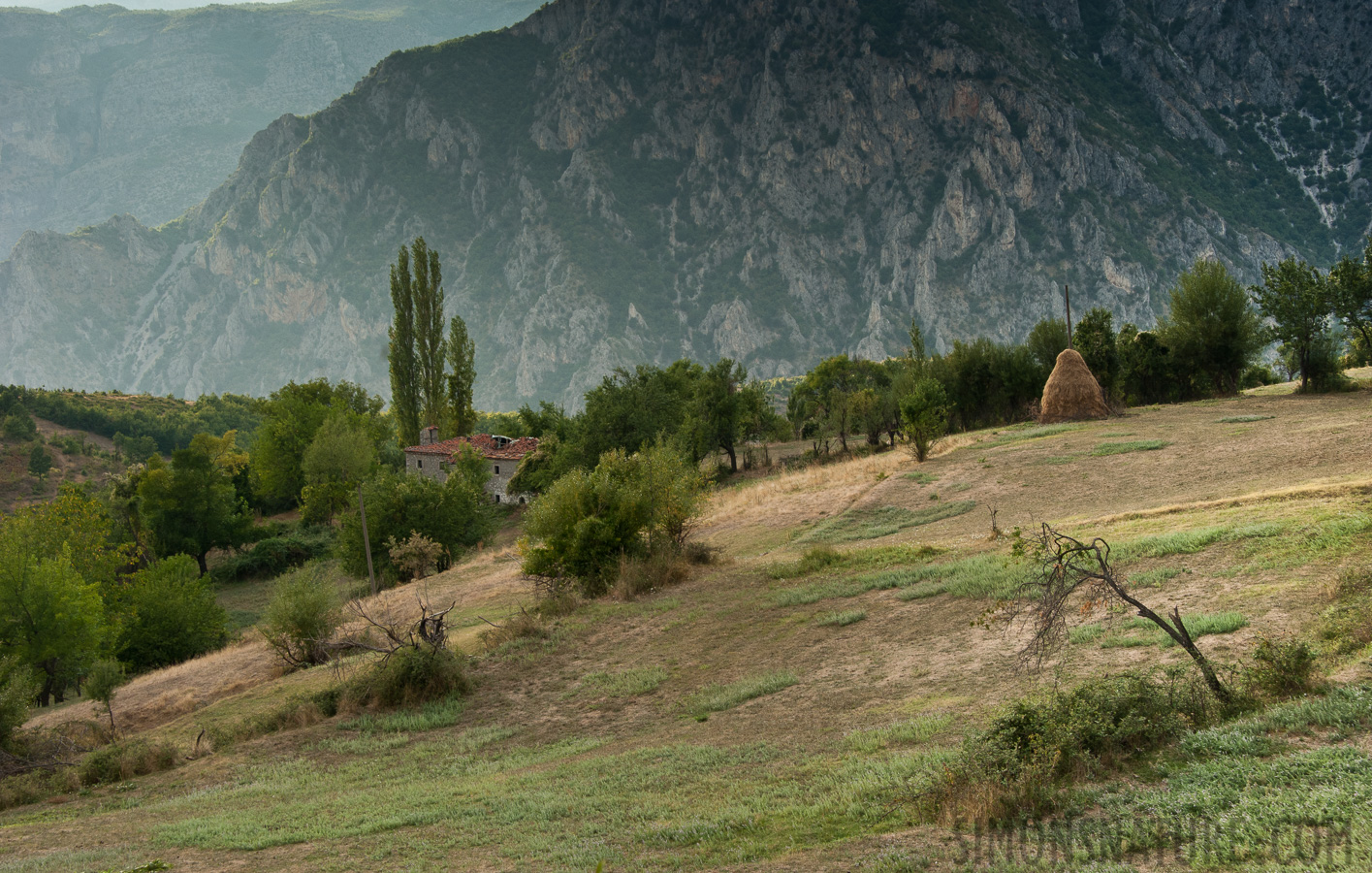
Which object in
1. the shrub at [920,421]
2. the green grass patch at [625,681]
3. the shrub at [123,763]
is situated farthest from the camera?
the shrub at [920,421]

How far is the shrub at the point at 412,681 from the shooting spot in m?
18.5

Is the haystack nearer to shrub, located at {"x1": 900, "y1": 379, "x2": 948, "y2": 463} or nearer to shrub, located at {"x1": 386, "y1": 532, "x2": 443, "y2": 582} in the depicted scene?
shrub, located at {"x1": 900, "y1": 379, "x2": 948, "y2": 463}

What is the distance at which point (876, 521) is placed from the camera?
29.3m

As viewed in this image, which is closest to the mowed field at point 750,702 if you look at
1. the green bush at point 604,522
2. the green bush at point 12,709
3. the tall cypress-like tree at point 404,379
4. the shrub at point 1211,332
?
the green bush at point 604,522

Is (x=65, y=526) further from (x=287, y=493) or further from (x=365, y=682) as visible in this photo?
(x=365, y=682)

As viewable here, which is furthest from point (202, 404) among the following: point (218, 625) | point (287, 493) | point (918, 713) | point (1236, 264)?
point (1236, 264)

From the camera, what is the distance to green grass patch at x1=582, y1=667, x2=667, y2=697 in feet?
55.0

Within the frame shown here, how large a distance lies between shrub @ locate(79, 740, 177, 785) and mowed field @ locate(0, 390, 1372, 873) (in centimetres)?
50

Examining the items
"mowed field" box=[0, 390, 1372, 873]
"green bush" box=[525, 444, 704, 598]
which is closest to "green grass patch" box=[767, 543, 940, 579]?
"mowed field" box=[0, 390, 1372, 873]

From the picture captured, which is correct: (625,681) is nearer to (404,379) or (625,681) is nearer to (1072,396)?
(1072,396)

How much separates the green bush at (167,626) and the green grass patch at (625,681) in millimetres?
29367

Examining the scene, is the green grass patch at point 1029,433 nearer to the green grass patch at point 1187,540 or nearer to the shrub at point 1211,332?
the shrub at point 1211,332

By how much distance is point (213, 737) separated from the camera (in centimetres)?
1805

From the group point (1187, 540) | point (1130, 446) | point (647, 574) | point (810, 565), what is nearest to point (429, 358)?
point (647, 574)
